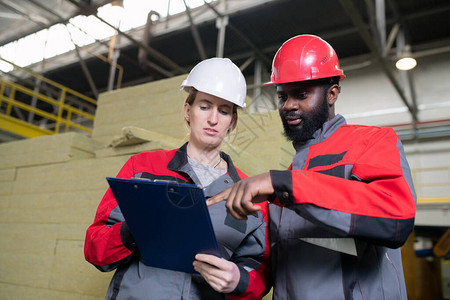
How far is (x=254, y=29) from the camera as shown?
419 inches

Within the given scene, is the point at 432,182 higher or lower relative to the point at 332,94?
higher

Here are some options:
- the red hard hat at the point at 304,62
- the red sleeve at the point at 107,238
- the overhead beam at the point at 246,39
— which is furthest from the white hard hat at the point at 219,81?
the overhead beam at the point at 246,39

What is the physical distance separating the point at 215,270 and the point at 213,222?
336mm

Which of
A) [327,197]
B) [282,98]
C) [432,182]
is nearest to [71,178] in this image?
[282,98]

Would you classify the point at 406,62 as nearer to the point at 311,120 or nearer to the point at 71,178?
the point at 71,178

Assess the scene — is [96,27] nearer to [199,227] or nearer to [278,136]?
[278,136]

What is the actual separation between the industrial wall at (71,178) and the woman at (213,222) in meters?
1.31

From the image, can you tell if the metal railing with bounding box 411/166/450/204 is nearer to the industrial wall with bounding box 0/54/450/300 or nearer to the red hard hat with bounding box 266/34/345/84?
the industrial wall with bounding box 0/54/450/300

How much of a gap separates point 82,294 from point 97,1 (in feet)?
25.0

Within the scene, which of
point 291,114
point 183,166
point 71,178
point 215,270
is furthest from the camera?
point 71,178

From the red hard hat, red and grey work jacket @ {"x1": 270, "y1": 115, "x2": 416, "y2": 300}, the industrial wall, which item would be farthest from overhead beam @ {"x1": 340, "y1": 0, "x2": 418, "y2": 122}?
red and grey work jacket @ {"x1": 270, "y1": 115, "x2": 416, "y2": 300}

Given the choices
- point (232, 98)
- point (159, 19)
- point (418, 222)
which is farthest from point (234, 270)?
point (159, 19)

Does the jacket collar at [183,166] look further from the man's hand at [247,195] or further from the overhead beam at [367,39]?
the overhead beam at [367,39]

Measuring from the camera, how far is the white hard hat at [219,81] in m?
2.06
